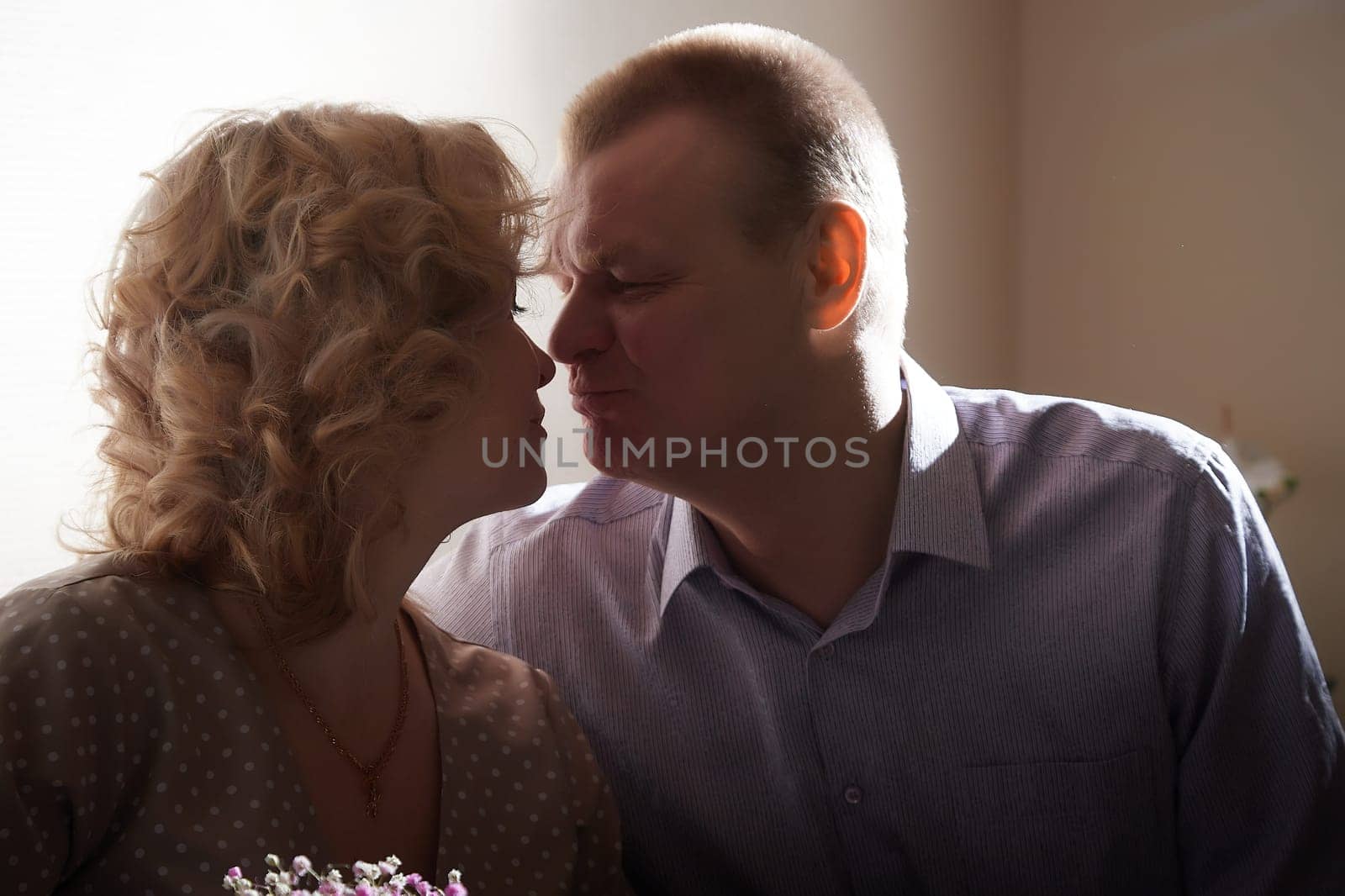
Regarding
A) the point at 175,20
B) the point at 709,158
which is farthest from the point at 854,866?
the point at 175,20

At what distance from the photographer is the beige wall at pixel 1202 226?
246 cm

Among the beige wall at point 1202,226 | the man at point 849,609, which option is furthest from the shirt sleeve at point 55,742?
the beige wall at point 1202,226

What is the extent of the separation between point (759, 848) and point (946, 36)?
1.97m

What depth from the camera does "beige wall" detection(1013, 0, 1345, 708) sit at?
8.09 ft

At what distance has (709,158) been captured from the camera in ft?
4.70

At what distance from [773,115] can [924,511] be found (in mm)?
511

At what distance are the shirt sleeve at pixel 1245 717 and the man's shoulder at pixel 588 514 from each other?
2.20 feet

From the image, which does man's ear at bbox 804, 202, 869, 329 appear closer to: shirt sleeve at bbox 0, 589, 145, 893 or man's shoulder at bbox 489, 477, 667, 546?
man's shoulder at bbox 489, 477, 667, 546

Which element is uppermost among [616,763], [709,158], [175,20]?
[175,20]

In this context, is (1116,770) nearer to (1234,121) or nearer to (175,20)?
(175,20)

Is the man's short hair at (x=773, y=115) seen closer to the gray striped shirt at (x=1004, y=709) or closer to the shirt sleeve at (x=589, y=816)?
the gray striped shirt at (x=1004, y=709)

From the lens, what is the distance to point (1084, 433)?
1544 mm

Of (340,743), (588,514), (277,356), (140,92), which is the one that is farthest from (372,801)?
(140,92)

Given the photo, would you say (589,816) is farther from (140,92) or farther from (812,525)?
(140,92)
